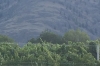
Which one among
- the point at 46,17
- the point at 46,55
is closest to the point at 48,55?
the point at 46,55

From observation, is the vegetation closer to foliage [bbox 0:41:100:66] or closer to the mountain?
foliage [bbox 0:41:100:66]

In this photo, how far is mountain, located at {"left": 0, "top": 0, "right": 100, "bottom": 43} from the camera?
81.1 meters

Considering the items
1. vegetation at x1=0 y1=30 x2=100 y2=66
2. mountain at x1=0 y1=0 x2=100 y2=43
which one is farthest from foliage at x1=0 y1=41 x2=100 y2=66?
mountain at x1=0 y1=0 x2=100 y2=43

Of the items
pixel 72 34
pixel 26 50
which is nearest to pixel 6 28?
pixel 72 34

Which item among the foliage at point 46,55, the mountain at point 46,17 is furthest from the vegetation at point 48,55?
the mountain at point 46,17

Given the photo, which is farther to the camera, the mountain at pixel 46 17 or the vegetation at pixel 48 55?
the mountain at pixel 46 17

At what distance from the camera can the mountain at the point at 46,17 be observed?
81125mm

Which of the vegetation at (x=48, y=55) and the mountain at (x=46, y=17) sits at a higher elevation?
the mountain at (x=46, y=17)

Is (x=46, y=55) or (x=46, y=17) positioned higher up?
Answer: (x=46, y=17)

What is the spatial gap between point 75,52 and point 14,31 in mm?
66861

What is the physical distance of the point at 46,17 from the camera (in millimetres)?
88812

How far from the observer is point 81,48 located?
584 inches

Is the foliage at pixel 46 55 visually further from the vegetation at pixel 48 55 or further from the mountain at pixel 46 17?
the mountain at pixel 46 17

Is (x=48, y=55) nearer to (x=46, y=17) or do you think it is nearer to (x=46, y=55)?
(x=46, y=55)
